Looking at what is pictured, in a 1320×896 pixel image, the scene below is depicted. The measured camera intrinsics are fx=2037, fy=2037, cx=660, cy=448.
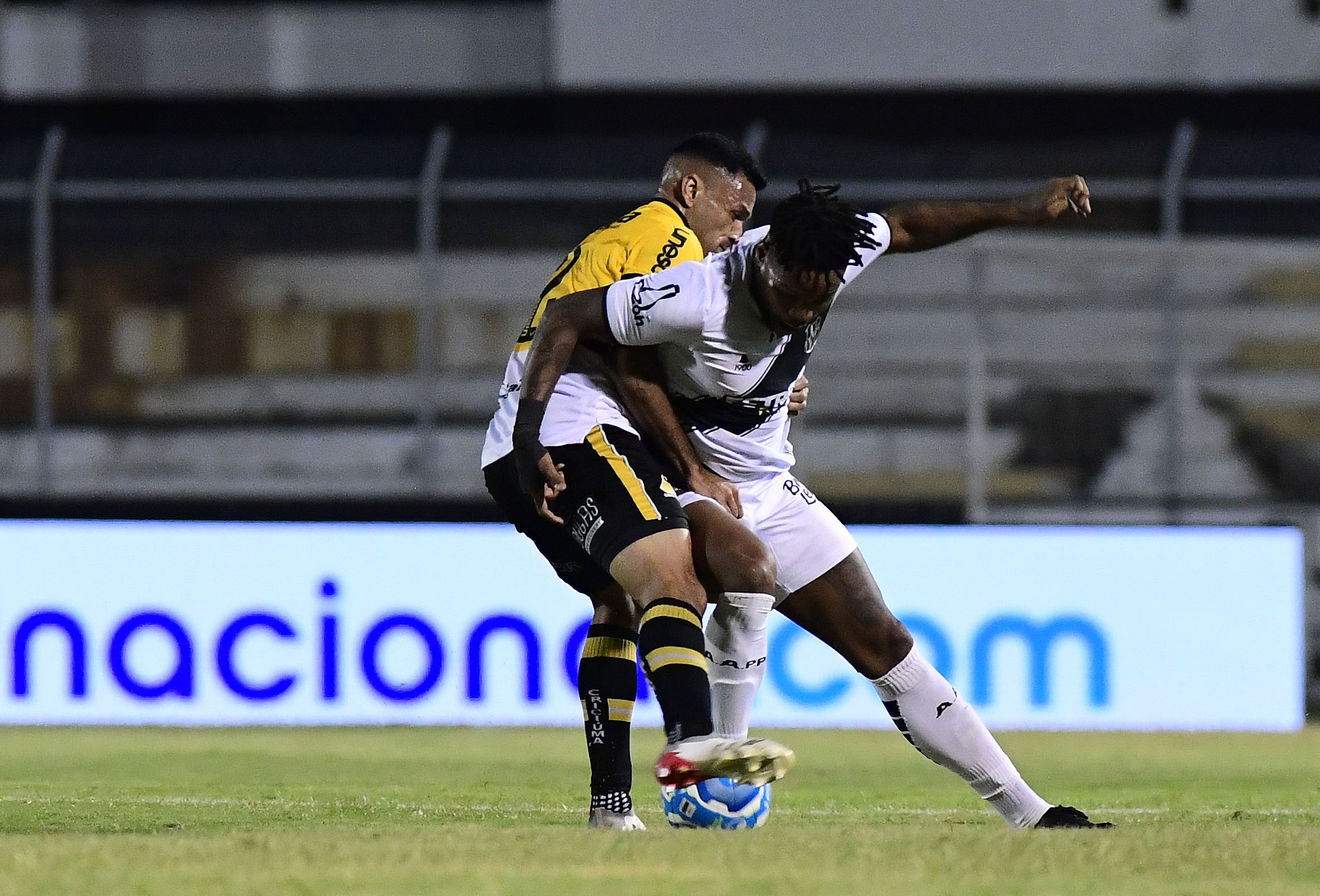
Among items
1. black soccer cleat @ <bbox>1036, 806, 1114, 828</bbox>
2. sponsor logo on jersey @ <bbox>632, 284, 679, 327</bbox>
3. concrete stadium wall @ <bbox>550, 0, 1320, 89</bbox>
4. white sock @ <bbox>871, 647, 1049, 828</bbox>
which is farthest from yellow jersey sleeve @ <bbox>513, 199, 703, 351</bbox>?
concrete stadium wall @ <bbox>550, 0, 1320, 89</bbox>

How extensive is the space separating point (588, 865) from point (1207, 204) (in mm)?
9900

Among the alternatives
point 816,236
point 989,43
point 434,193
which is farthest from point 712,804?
point 989,43

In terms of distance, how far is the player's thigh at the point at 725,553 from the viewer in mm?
5047

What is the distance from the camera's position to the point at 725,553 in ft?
16.7

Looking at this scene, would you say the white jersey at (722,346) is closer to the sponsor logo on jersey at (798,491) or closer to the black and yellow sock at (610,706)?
the sponsor logo on jersey at (798,491)

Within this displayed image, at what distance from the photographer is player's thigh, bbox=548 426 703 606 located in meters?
4.92

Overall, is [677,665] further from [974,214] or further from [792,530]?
[974,214]

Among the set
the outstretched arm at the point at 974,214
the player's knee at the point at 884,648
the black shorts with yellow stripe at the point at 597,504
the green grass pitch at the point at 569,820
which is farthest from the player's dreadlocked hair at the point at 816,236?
the green grass pitch at the point at 569,820

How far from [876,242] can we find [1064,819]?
1.48 meters

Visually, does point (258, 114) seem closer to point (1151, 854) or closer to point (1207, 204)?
point (1207, 204)

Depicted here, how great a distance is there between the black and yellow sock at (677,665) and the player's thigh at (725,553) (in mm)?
216

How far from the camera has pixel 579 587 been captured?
5.40 m

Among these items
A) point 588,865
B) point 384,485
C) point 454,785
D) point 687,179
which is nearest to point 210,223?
point 384,485

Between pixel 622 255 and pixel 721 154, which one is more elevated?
pixel 721 154
